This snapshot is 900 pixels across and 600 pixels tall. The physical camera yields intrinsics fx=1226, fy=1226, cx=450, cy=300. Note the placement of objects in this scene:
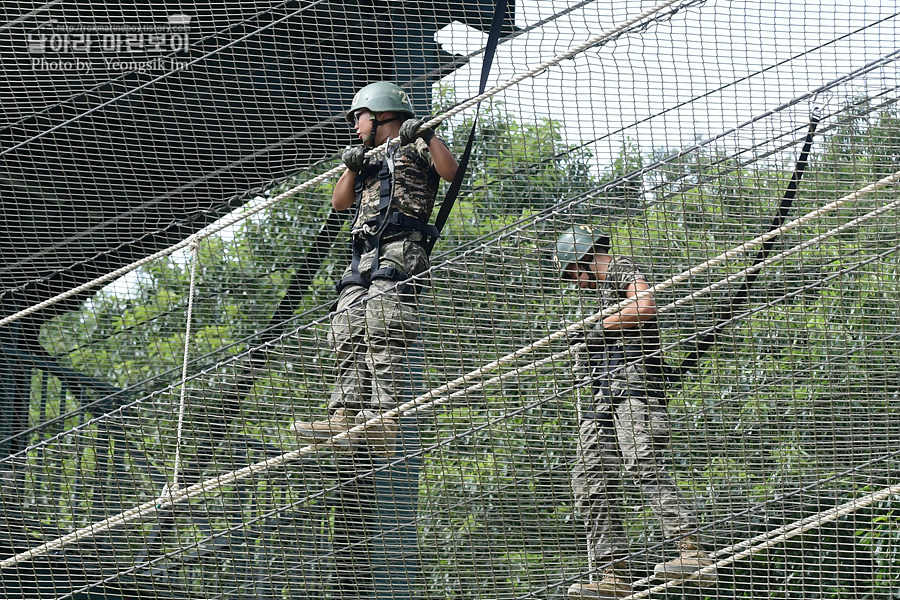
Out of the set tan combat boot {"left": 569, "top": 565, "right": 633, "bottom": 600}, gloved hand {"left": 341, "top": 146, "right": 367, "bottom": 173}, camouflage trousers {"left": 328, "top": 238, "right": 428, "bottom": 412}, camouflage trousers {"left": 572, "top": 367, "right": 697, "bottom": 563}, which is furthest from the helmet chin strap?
tan combat boot {"left": 569, "top": 565, "right": 633, "bottom": 600}

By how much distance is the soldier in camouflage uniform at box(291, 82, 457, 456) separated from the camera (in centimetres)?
472

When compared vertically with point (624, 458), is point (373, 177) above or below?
above

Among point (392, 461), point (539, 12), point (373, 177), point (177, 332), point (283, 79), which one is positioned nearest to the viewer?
point (392, 461)

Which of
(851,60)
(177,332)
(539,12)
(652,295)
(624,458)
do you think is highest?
(539,12)

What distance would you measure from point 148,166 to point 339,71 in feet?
3.67

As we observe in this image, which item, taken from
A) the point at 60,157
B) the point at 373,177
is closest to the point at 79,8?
the point at 60,157

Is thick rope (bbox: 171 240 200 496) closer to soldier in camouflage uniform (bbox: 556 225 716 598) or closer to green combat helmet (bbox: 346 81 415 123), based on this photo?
green combat helmet (bbox: 346 81 415 123)

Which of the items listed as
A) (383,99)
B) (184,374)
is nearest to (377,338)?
(184,374)

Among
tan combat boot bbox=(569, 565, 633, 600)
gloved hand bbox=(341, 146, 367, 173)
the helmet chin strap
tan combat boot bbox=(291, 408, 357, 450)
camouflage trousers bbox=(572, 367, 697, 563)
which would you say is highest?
the helmet chin strap

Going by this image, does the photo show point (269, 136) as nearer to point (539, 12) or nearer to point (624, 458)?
point (539, 12)

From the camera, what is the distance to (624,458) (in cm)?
493

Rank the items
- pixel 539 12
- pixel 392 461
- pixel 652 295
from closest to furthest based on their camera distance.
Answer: pixel 652 295
pixel 392 461
pixel 539 12

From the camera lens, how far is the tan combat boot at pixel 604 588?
15.6 feet

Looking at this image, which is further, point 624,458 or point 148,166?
point 148,166
